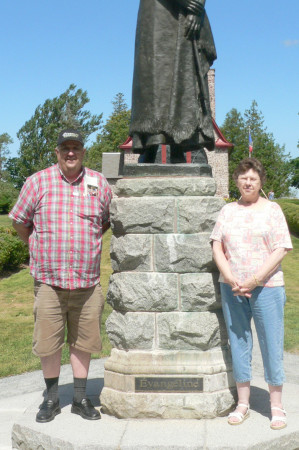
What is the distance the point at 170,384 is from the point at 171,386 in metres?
0.02

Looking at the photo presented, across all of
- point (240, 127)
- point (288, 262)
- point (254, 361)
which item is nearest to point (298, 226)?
point (288, 262)

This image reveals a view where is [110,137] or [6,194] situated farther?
[110,137]

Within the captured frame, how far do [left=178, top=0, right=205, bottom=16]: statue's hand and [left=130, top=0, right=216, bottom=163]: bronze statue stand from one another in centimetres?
3

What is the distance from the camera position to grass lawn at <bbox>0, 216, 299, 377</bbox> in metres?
7.30

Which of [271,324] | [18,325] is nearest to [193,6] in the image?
[271,324]

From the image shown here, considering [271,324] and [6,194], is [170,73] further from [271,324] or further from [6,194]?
[6,194]

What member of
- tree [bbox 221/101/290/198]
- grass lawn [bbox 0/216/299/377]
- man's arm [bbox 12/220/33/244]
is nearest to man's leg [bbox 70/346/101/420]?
man's arm [bbox 12/220/33/244]

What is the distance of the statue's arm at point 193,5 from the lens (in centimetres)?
437

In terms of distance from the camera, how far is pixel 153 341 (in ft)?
14.2

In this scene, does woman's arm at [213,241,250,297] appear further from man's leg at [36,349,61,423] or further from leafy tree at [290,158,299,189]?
leafy tree at [290,158,299,189]

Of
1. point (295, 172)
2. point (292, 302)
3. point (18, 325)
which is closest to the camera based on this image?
point (18, 325)

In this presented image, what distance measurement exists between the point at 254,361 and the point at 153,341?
3219 millimetres

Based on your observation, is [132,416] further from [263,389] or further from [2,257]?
[2,257]

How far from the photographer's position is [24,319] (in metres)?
10.3
